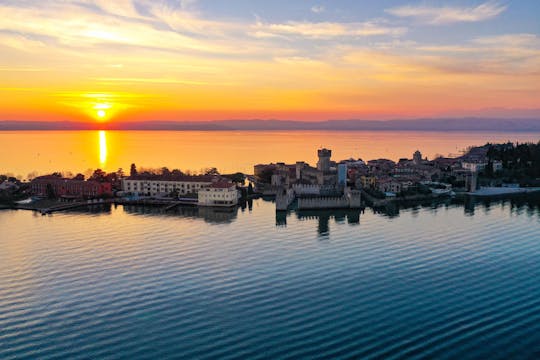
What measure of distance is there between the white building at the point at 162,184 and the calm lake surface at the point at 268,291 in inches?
276

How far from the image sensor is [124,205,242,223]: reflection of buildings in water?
713 inches

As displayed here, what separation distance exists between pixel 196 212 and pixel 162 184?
16.4ft

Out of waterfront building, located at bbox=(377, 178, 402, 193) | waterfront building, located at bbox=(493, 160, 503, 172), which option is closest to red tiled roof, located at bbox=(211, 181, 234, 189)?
waterfront building, located at bbox=(377, 178, 402, 193)

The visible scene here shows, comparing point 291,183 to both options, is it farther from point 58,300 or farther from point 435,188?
point 58,300

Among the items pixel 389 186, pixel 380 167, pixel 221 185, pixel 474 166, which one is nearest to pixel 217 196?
pixel 221 185

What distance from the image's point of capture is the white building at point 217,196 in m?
20.7

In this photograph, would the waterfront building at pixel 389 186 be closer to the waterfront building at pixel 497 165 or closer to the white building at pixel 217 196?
the white building at pixel 217 196

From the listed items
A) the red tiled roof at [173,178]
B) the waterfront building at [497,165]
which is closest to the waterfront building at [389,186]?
the red tiled roof at [173,178]

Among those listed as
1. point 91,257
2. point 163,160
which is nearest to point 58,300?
point 91,257

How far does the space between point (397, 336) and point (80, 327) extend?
18.5 feet

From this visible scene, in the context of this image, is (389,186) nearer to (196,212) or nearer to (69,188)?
(196,212)

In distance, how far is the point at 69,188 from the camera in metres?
22.8

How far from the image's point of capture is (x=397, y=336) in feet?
25.4

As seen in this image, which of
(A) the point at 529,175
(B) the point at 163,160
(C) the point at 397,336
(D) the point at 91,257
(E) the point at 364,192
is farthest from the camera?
(B) the point at 163,160
